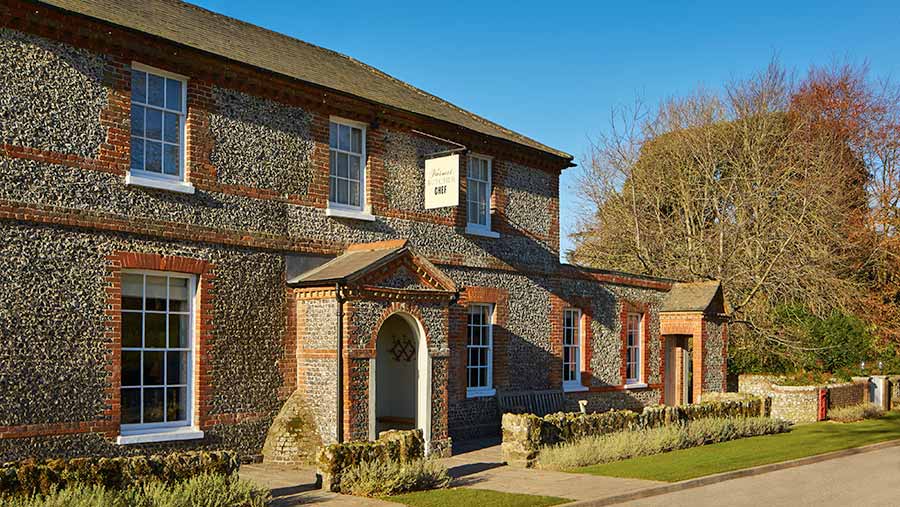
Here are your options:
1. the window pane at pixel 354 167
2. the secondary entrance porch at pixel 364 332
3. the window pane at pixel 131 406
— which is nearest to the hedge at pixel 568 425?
the secondary entrance porch at pixel 364 332

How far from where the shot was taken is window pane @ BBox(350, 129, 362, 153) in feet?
55.6

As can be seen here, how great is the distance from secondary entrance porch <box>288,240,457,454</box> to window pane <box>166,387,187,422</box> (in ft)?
7.15

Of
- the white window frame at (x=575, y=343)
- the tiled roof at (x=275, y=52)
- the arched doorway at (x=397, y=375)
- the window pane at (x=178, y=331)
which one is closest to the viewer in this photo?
the window pane at (x=178, y=331)

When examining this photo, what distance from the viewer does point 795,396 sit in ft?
82.1

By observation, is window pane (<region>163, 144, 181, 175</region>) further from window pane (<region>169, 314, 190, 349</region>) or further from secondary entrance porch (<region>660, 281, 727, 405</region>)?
secondary entrance porch (<region>660, 281, 727, 405</region>)

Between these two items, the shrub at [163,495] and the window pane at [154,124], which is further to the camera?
the window pane at [154,124]

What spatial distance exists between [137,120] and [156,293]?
264cm

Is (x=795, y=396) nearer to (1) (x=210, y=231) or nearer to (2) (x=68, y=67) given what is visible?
(1) (x=210, y=231)

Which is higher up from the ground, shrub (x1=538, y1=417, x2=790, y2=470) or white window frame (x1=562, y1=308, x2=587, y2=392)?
white window frame (x1=562, y1=308, x2=587, y2=392)

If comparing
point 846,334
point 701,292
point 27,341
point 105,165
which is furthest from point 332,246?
point 846,334

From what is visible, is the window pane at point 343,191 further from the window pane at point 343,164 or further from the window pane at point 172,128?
the window pane at point 172,128

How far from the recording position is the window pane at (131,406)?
42.8 feet

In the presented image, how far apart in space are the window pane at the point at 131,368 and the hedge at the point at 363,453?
3138mm

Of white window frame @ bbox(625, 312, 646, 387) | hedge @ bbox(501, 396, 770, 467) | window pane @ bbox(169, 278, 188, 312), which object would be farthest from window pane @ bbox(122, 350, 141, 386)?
white window frame @ bbox(625, 312, 646, 387)
